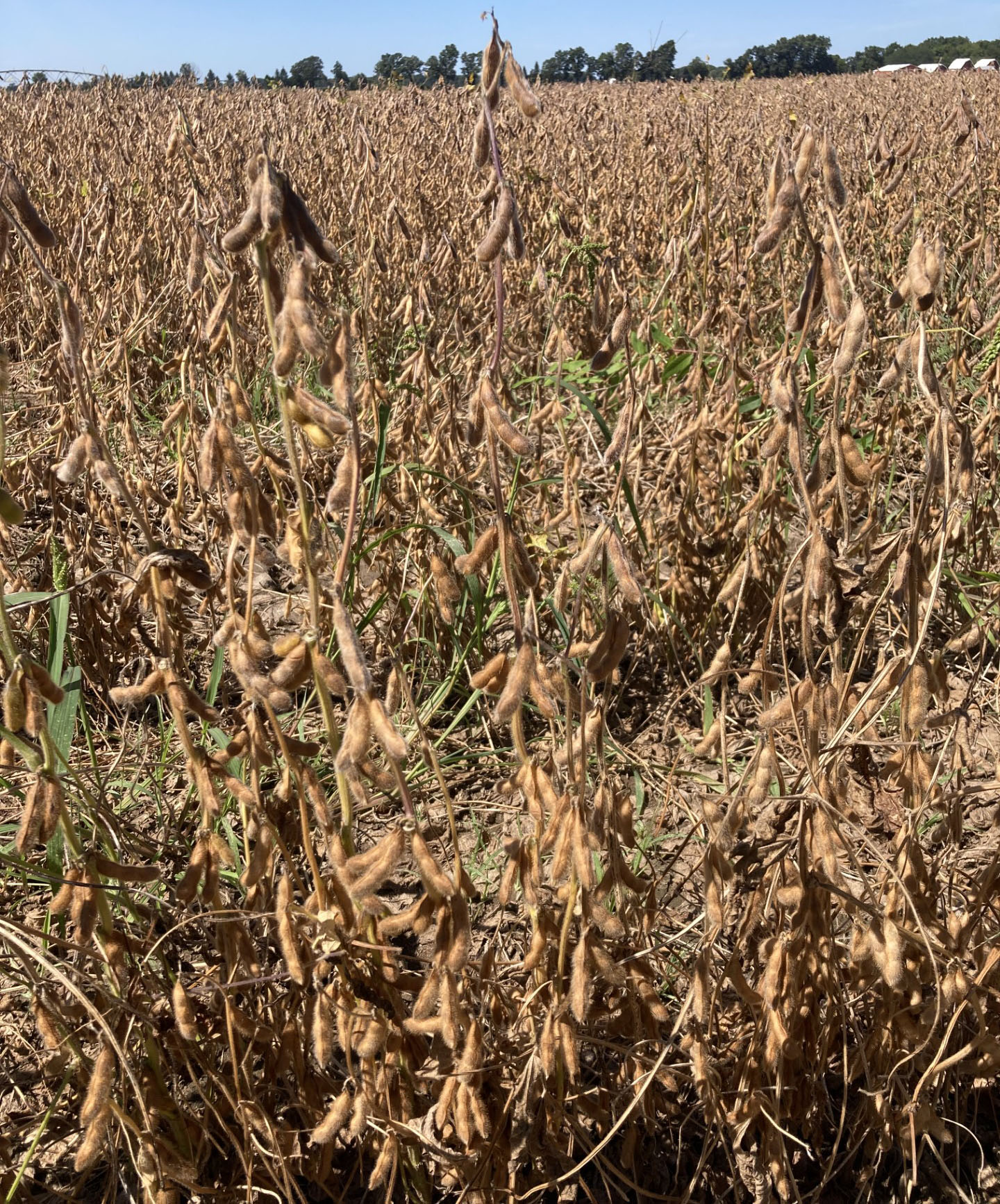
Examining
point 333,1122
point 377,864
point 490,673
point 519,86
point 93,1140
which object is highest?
point 519,86

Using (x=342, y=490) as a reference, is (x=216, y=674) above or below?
below

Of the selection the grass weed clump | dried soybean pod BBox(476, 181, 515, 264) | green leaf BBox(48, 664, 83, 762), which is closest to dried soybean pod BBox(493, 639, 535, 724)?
the grass weed clump

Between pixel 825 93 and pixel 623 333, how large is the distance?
527 inches

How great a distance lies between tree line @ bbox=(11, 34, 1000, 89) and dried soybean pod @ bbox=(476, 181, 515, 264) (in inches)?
62.8

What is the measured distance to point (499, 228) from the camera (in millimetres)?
1020

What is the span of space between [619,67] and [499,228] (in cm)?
2332

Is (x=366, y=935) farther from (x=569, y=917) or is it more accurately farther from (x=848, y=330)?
(x=848, y=330)

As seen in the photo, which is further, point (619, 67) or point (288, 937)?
point (619, 67)

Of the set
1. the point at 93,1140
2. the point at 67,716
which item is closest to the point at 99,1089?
the point at 93,1140

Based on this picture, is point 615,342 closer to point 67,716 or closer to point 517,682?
point 517,682

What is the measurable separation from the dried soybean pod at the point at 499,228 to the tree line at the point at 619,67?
1595 mm

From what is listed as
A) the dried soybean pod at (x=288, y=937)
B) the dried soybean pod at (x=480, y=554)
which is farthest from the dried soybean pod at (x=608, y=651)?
the dried soybean pod at (x=288, y=937)

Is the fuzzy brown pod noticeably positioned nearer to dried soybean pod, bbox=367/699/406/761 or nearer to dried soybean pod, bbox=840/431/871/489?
dried soybean pod, bbox=367/699/406/761

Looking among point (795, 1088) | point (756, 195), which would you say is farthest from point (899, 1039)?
point (756, 195)
